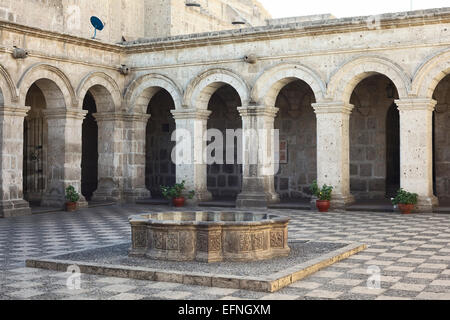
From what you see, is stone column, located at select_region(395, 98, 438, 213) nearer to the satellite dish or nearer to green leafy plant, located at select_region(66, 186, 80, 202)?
green leafy plant, located at select_region(66, 186, 80, 202)

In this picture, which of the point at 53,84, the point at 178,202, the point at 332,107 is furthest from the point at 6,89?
the point at 332,107

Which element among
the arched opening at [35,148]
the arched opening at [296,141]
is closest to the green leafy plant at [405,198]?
the arched opening at [296,141]

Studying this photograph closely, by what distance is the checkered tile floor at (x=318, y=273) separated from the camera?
5836mm

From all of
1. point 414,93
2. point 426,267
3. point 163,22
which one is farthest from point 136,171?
point 426,267

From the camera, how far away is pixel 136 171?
17.1 m

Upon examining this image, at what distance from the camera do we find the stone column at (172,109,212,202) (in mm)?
16172

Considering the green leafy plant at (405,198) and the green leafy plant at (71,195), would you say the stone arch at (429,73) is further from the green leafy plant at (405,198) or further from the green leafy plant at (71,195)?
the green leafy plant at (71,195)

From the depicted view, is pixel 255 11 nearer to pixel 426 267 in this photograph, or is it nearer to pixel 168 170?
pixel 168 170

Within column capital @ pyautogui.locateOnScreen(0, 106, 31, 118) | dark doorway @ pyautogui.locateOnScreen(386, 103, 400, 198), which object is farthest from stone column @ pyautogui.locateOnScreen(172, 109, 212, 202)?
dark doorway @ pyautogui.locateOnScreen(386, 103, 400, 198)

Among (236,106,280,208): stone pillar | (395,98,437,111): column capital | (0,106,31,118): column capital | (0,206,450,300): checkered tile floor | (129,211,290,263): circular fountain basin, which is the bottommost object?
(0,206,450,300): checkered tile floor

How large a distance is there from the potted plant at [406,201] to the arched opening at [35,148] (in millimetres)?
9628

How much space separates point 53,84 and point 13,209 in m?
3.32

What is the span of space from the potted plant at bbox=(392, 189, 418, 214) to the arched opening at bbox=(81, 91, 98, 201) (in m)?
10.1

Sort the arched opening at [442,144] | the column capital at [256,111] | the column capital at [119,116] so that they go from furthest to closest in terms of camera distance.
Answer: the column capital at [119,116]
the arched opening at [442,144]
the column capital at [256,111]
